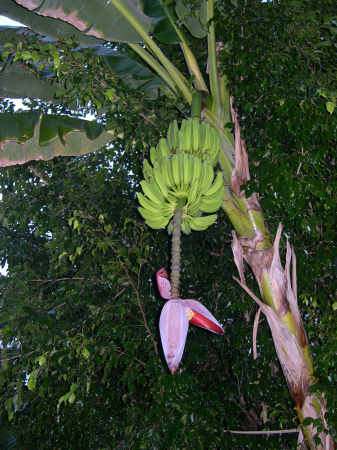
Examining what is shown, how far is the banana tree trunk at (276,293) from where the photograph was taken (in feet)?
4.70

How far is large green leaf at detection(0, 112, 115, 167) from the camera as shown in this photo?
4.86 feet

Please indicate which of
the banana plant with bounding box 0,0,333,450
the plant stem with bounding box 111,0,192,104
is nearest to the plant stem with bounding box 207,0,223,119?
the banana plant with bounding box 0,0,333,450

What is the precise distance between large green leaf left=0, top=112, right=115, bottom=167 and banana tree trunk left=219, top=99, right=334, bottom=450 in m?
0.70

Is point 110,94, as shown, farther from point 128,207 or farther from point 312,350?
point 312,350

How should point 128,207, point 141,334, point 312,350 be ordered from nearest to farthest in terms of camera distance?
point 312,350, point 141,334, point 128,207

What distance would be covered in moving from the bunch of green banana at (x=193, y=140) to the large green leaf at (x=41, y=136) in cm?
46

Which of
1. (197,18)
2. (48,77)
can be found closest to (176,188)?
(48,77)

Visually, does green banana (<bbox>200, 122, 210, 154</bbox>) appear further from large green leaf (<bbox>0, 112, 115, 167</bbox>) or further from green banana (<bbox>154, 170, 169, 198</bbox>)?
large green leaf (<bbox>0, 112, 115, 167</bbox>)

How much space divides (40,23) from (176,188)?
1384 mm

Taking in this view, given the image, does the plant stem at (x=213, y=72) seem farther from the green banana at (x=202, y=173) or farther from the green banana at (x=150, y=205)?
the green banana at (x=150, y=205)

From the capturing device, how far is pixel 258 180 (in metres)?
1.61

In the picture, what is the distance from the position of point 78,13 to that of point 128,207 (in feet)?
4.33

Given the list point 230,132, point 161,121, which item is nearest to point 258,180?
point 230,132

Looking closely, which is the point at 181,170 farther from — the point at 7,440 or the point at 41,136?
the point at 7,440
